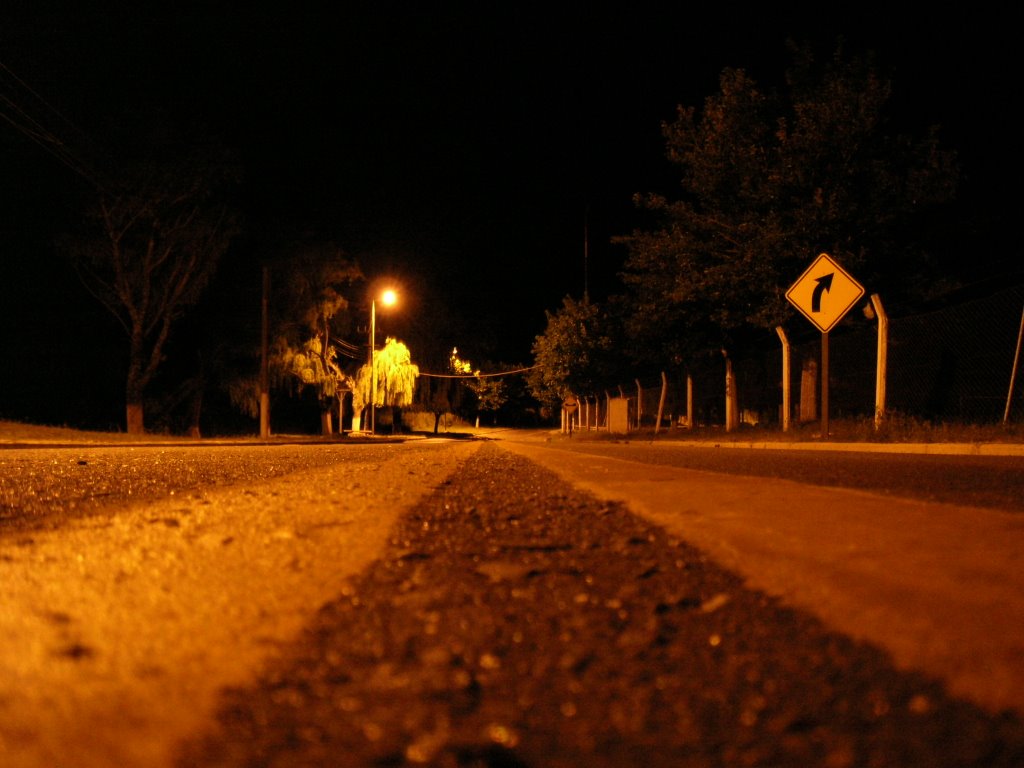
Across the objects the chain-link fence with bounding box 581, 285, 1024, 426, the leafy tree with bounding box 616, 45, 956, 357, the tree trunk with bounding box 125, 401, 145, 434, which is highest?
the leafy tree with bounding box 616, 45, 956, 357

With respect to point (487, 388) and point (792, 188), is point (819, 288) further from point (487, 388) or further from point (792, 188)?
point (487, 388)

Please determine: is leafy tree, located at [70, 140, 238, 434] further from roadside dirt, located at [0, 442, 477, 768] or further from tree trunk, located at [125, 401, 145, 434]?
roadside dirt, located at [0, 442, 477, 768]

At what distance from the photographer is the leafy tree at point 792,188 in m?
16.8

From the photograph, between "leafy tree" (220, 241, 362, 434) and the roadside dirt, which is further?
"leafy tree" (220, 241, 362, 434)

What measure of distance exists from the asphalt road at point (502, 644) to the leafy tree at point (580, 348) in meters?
37.7

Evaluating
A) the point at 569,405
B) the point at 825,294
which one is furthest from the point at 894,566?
the point at 569,405

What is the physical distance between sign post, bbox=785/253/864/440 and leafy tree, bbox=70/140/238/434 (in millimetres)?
24369

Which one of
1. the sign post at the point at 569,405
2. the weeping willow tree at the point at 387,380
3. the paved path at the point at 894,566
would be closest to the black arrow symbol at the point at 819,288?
the paved path at the point at 894,566

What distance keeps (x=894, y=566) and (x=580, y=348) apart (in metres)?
39.4

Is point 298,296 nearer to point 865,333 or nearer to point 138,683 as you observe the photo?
point 865,333

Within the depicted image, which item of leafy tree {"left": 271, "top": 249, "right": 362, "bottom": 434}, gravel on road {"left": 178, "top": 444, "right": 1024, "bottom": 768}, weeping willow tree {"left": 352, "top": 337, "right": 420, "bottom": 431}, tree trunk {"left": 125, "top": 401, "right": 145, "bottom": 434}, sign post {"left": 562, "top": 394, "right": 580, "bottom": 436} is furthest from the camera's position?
sign post {"left": 562, "top": 394, "right": 580, "bottom": 436}

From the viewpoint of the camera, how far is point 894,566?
7.76ft

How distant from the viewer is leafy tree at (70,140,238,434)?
2853 centimetres

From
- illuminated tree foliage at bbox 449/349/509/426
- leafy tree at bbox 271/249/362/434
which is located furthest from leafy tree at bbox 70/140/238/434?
illuminated tree foliage at bbox 449/349/509/426
